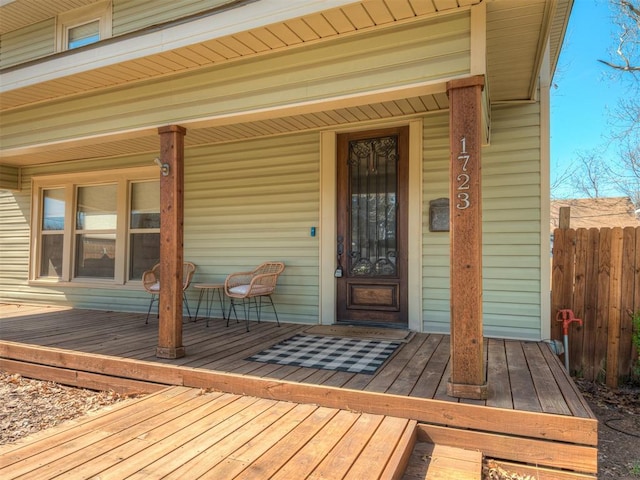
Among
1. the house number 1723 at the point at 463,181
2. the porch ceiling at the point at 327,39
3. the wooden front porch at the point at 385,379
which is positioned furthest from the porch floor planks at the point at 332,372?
the porch ceiling at the point at 327,39

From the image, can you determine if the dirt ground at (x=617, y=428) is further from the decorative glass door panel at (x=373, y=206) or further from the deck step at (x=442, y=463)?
the decorative glass door panel at (x=373, y=206)

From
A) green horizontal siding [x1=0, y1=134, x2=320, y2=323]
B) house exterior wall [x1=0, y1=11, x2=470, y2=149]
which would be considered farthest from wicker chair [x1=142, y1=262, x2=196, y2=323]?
house exterior wall [x1=0, y1=11, x2=470, y2=149]

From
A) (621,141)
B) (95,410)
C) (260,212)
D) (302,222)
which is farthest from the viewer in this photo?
(621,141)

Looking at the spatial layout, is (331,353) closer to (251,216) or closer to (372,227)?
(372,227)

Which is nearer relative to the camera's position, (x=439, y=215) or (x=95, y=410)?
(x=95, y=410)

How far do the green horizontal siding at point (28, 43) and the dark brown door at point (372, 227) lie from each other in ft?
15.4

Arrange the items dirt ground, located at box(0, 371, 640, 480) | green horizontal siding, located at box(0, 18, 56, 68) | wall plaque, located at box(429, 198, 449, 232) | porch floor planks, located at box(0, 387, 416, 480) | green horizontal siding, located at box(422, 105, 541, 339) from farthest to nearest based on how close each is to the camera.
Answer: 1. green horizontal siding, located at box(0, 18, 56, 68)
2. wall plaque, located at box(429, 198, 449, 232)
3. green horizontal siding, located at box(422, 105, 541, 339)
4. dirt ground, located at box(0, 371, 640, 480)
5. porch floor planks, located at box(0, 387, 416, 480)

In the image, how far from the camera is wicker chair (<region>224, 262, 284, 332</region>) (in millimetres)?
4430

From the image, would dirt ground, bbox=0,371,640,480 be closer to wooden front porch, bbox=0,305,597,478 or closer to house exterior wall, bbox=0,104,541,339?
wooden front porch, bbox=0,305,597,478

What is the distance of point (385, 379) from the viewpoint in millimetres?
2727

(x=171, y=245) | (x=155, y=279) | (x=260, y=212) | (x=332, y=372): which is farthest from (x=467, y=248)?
(x=155, y=279)

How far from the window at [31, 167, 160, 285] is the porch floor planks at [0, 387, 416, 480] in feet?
12.4

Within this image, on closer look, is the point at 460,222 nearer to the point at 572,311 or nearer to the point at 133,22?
the point at 572,311

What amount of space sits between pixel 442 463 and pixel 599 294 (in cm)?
274
